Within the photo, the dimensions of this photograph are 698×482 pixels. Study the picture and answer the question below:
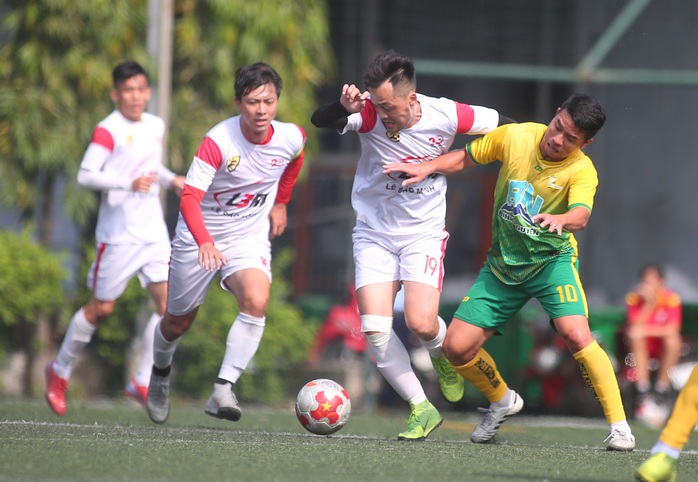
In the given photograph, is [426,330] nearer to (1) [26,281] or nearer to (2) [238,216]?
(2) [238,216]

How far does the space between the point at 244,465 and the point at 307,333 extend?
23.5 feet

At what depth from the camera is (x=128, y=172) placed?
866cm

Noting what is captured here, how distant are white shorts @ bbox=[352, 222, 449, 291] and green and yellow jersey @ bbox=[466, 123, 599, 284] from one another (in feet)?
1.20

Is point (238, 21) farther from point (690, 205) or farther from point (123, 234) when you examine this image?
point (690, 205)

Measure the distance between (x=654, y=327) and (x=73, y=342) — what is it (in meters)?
5.88

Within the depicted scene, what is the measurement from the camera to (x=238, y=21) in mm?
13023

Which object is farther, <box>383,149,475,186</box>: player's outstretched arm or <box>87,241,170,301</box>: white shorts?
<box>87,241,170,301</box>: white shorts

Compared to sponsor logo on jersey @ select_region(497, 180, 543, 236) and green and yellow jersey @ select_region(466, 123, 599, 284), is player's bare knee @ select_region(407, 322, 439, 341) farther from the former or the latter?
sponsor logo on jersey @ select_region(497, 180, 543, 236)

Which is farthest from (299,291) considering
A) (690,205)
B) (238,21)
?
(690,205)

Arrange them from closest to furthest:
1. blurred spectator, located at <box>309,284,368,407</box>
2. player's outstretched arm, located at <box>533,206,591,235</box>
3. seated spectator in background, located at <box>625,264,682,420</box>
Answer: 1. player's outstretched arm, located at <box>533,206,591,235</box>
2. seated spectator in background, located at <box>625,264,682,420</box>
3. blurred spectator, located at <box>309,284,368,407</box>

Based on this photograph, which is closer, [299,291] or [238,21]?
[238,21]

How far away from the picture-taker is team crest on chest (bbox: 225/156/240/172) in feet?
23.4

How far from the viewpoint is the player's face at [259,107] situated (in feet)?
23.0

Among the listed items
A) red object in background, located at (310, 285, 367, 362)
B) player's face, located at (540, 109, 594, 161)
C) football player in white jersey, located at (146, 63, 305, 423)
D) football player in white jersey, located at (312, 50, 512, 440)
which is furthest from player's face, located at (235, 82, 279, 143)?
red object in background, located at (310, 285, 367, 362)
